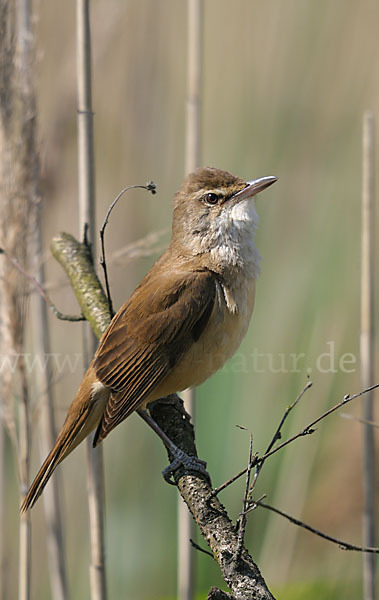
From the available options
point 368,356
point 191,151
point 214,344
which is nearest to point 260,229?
point 191,151

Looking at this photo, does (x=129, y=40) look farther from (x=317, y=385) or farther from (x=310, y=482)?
(x=310, y=482)

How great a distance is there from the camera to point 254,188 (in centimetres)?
220

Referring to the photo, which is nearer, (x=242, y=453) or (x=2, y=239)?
(x=2, y=239)

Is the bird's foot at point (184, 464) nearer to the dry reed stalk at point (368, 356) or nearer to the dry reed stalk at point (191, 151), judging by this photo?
the dry reed stalk at point (191, 151)

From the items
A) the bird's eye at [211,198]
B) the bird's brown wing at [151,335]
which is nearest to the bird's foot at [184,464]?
the bird's brown wing at [151,335]

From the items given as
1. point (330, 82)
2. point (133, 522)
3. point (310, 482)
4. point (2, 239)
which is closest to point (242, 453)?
point (310, 482)

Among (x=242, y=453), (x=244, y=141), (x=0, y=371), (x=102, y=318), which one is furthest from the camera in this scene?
(x=244, y=141)

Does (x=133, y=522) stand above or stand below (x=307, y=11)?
below

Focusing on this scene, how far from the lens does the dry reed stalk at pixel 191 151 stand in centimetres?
251

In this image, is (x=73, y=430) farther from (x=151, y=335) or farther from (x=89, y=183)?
(x=89, y=183)

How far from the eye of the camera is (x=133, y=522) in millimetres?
3064

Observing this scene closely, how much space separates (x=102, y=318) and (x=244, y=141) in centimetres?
138

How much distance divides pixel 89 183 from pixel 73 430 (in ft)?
2.63

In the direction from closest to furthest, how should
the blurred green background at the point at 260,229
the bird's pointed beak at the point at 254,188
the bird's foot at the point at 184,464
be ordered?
the bird's foot at the point at 184,464 → the bird's pointed beak at the point at 254,188 → the blurred green background at the point at 260,229
